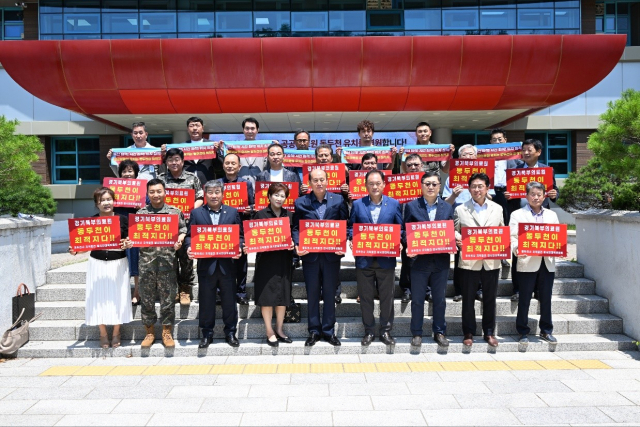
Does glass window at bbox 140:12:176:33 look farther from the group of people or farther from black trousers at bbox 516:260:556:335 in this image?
A: black trousers at bbox 516:260:556:335

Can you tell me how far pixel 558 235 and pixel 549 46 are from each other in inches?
424

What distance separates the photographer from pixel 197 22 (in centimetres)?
1634

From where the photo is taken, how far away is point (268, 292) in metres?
5.71

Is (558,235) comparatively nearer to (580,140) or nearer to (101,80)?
(101,80)

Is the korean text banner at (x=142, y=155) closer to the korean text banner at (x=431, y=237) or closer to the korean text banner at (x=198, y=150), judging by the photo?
the korean text banner at (x=198, y=150)

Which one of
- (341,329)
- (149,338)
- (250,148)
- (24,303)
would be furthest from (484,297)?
(24,303)

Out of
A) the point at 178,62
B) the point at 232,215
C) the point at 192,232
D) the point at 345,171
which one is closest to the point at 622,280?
the point at 345,171

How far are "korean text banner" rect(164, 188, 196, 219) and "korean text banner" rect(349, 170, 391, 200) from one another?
2.07m

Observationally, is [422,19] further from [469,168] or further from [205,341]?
[205,341]

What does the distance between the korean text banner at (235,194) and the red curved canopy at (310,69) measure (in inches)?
361

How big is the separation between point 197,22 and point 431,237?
45.3ft

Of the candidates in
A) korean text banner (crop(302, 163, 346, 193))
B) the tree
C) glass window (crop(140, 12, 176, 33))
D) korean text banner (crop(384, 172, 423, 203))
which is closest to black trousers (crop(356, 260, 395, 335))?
korean text banner (crop(384, 172, 423, 203))

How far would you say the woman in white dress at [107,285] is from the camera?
223 inches

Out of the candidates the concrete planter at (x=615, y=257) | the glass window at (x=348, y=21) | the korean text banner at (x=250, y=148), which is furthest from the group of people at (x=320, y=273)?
the glass window at (x=348, y=21)
